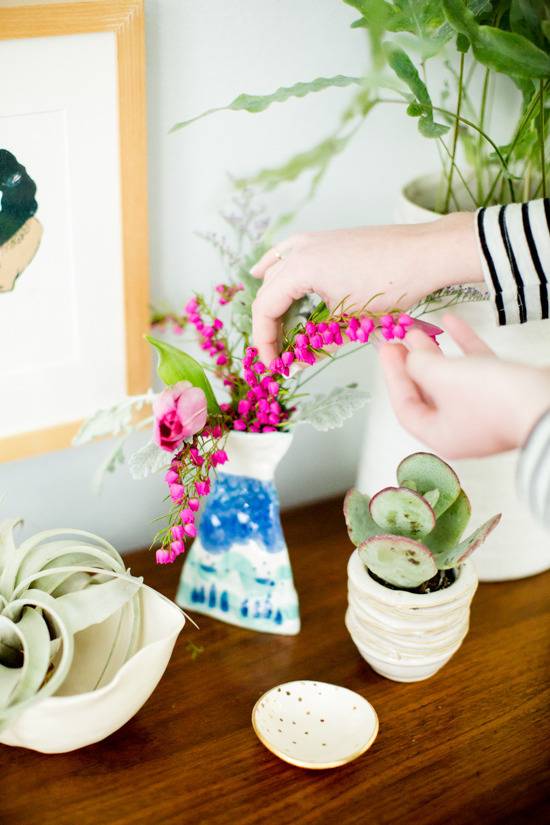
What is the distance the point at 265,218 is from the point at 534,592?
Result: 475mm

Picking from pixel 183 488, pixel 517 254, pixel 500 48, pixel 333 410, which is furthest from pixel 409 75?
pixel 183 488

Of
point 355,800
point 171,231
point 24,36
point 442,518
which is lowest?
point 355,800

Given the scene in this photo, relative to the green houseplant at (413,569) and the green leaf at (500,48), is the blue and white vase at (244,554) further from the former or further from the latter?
the green leaf at (500,48)

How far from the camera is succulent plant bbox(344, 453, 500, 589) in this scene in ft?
2.29

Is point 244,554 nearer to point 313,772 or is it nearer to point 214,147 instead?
point 313,772

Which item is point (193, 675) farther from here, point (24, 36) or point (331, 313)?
point (24, 36)

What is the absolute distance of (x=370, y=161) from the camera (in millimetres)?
953

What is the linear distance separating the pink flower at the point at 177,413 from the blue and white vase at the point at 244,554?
0.12 metres

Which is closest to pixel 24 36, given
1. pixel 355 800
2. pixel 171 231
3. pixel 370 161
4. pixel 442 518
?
pixel 171 231

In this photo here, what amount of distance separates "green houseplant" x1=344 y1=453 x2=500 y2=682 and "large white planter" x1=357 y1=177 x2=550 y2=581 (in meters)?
0.11

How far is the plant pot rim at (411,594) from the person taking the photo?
0.73m

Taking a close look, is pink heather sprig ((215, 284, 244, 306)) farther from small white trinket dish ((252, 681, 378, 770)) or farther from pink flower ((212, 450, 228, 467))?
small white trinket dish ((252, 681, 378, 770))

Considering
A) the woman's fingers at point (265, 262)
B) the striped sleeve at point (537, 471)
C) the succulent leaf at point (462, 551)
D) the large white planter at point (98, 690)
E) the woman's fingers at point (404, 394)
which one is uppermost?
the woman's fingers at point (265, 262)

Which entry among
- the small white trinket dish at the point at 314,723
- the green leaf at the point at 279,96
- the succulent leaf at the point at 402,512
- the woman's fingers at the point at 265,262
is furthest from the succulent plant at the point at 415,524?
the green leaf at the point at 279,96
